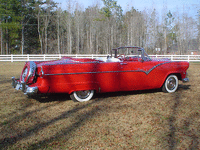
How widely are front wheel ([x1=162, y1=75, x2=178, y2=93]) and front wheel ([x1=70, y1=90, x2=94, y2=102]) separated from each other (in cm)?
232

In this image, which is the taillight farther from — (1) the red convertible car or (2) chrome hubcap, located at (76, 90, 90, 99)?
(2) chrome hubcap, located at (76, 90, 90, 99)

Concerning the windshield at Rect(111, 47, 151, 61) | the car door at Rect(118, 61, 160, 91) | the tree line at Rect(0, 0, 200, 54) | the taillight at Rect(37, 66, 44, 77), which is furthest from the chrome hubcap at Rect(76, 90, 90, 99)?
the tree line at Rect(0, 0, 200, 54)

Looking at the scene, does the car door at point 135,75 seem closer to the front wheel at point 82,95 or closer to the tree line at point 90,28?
the front wheel at point 82,95

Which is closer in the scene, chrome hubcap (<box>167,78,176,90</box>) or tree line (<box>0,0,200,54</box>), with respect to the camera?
Result: chrome hubcap (<box>167,78,176,90</box>)

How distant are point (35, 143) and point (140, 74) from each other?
11.2 ft

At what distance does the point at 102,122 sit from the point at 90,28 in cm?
4032

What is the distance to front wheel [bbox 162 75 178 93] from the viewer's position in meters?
6.07

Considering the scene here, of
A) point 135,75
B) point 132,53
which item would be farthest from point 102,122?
point 132,53

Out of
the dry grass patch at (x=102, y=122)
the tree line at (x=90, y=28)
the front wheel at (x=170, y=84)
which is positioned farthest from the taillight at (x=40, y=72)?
the tree line at (x=90, y=28)

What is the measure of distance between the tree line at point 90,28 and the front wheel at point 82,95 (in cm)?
3454

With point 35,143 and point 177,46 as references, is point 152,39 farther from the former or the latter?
point 35,143

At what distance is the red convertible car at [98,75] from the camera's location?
454 cm

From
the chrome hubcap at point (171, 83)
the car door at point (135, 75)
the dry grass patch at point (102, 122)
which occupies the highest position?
the car door at point (135, 75)

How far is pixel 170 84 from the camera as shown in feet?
20.1
